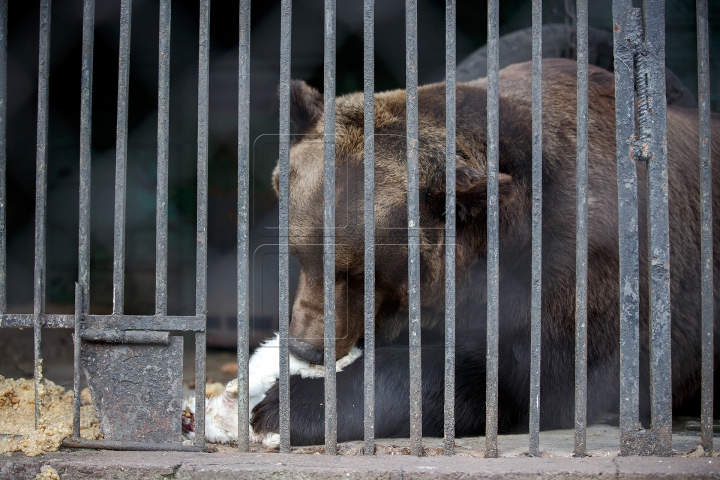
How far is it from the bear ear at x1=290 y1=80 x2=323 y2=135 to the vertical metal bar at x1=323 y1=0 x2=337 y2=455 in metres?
1.05

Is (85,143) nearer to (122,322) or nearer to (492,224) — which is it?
(122,322)

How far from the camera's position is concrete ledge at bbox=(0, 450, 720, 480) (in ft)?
6.78

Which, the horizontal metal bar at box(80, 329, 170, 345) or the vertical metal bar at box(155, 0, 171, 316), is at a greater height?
the vertical metal bar at box(155, 0, 171, 316)

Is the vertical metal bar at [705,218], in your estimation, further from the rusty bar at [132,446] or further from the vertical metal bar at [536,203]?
the rusty bar at [132,446]

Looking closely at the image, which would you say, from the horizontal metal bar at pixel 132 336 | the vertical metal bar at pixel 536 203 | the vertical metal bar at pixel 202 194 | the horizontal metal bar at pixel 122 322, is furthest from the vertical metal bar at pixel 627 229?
the horizontal metal bar at pixel 132 336

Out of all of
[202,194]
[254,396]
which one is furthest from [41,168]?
[254,396]

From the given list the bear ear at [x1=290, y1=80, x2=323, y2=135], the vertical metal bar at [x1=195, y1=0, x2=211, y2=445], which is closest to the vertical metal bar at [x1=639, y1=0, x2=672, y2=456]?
the vertical metal bar at [x1=195, y1=0, x2=211, y2=445]

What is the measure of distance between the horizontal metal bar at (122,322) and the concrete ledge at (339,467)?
1.35 ft

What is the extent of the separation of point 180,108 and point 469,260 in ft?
13.1

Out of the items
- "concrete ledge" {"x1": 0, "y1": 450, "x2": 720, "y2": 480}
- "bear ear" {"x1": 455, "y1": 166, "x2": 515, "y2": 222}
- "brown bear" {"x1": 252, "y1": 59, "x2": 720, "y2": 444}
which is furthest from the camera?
"brown bear" {"x1": 252, "y1": 59, "x2": 720, "y2": 444}

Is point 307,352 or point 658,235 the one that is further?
point 307,352

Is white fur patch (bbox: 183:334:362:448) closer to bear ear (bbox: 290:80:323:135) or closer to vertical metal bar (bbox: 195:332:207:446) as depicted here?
vertical metal bar (bbox: 195:332:207:446)

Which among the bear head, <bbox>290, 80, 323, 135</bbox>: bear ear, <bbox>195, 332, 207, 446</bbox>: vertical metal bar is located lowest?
<bbox>195, 332, 207, 446</bbox>: vertical metal bar

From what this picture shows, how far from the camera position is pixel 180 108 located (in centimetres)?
616
